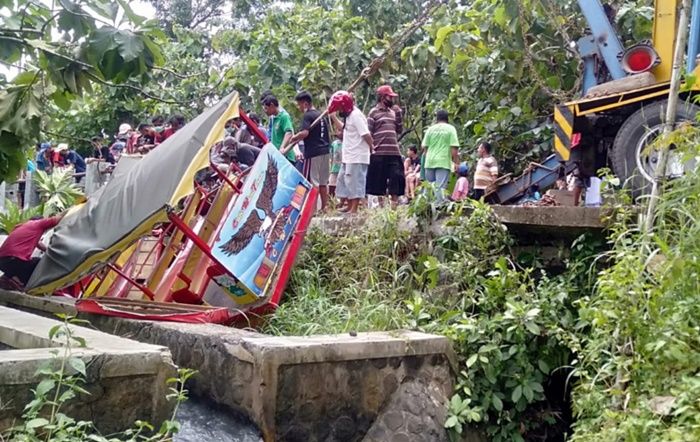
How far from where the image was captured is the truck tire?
6262mm

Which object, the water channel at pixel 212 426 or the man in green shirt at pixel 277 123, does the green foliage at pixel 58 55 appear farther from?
the man in green shirt at pixel 277 123

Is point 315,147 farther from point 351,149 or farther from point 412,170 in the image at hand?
point 412,170

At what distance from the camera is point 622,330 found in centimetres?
428

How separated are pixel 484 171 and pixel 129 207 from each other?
19.3 feet

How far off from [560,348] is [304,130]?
13.9 ft

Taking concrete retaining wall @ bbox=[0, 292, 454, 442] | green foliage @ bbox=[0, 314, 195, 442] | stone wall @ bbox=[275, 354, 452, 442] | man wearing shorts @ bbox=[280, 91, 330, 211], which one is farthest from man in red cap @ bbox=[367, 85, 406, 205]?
green foliage @ bbox=[0, 314, 195, 442]

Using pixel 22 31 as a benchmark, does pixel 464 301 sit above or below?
below

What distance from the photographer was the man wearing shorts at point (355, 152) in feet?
27.0

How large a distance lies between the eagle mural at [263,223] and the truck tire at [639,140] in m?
2.95

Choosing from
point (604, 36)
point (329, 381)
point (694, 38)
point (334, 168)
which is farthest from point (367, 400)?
point (334, 168)

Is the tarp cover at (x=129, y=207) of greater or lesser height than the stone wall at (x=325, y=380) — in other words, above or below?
above

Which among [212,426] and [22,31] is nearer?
[22,31]

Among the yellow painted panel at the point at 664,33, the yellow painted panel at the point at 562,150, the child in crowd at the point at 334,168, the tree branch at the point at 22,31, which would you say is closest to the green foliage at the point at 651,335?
the yellow painted panel at the point at 664,33

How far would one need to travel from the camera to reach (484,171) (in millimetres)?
10734
